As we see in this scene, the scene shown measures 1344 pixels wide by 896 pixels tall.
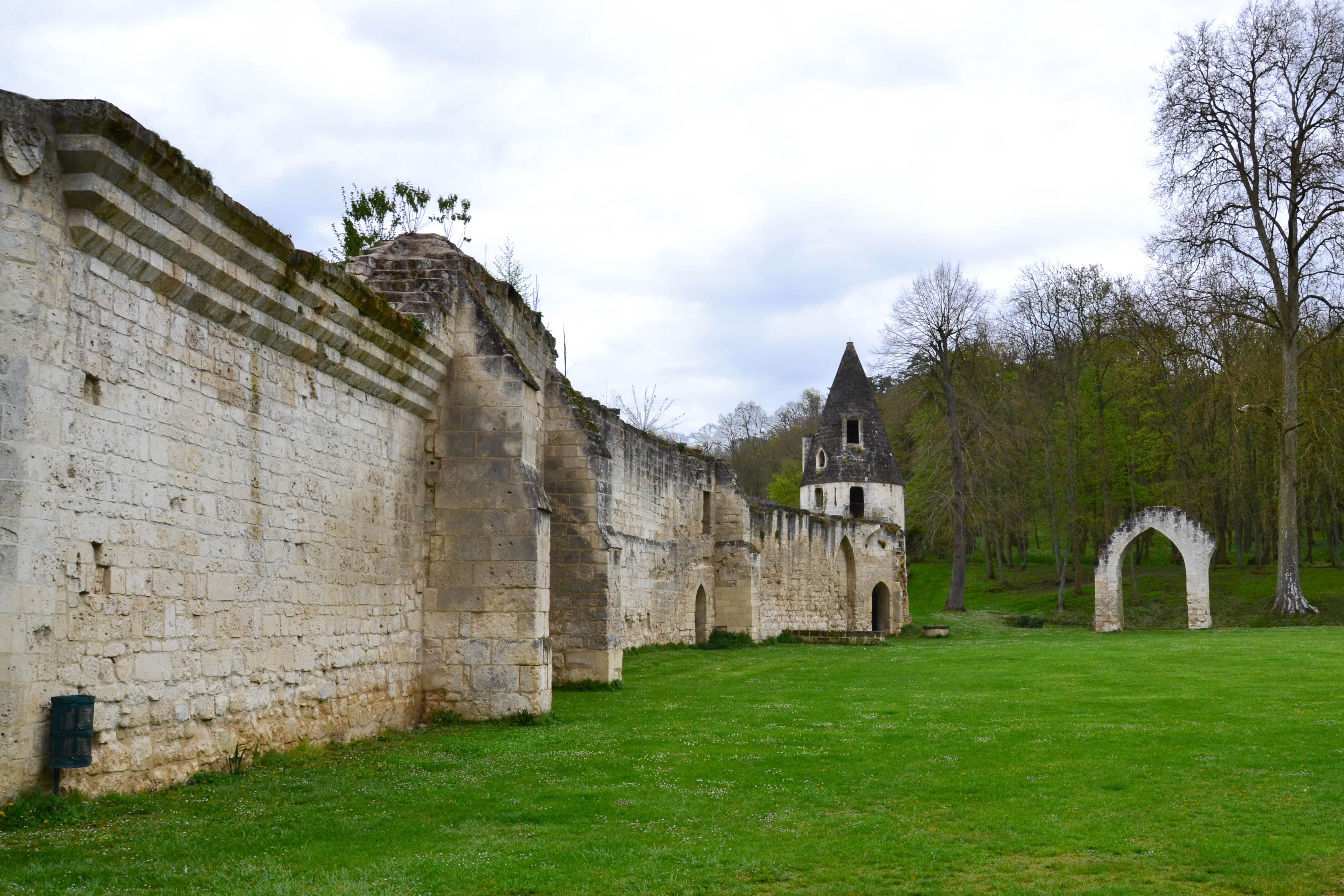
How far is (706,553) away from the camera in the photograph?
87.2 feet

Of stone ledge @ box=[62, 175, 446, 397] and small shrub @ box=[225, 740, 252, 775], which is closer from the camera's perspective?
stone ledge @ box=[62, 175, 446, 397]

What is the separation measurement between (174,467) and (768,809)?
4172 mm

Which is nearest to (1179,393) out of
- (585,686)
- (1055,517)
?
(1055,517)

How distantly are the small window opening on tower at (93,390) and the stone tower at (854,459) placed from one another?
110ft

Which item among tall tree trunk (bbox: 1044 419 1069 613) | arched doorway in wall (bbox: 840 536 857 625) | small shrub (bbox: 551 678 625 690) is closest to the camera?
small shrub (bbox: 551 678 625 690)

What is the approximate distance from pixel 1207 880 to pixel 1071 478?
35.8 meters

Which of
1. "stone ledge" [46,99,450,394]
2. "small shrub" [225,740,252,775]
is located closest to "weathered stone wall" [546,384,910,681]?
"stone ledge" [46,99,450,394]

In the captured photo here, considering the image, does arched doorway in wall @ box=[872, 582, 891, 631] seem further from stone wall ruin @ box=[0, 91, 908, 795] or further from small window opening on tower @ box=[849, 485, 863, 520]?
stone wall ruin @ box=[0, 91, 908, 795]

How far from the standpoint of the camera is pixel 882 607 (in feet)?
122

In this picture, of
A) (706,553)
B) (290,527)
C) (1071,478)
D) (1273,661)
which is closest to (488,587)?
(290,527)

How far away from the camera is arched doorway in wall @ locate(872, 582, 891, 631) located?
36469mm

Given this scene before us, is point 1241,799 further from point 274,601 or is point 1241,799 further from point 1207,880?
point 274,601

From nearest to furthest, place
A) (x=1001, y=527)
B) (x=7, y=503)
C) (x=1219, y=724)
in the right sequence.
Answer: (x=7, y=503) < (x=1219, y=724) < (x=1001, y=527)

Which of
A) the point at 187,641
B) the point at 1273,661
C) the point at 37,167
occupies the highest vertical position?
the point at 37,167
